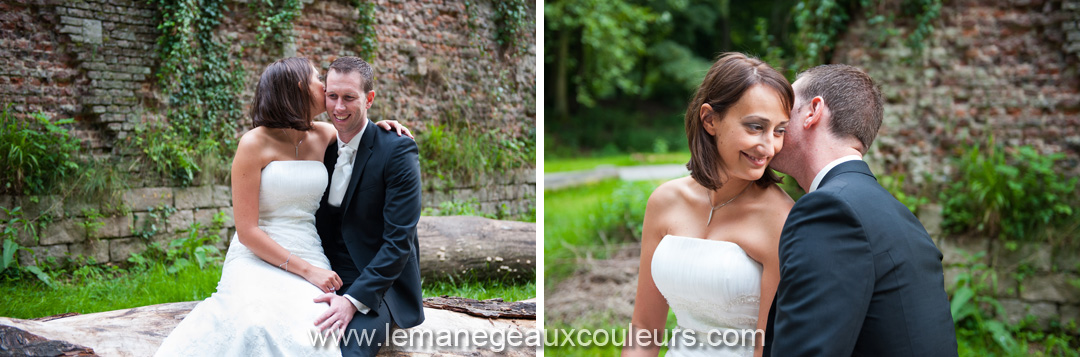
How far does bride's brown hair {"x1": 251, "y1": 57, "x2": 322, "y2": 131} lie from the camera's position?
8.26 ft

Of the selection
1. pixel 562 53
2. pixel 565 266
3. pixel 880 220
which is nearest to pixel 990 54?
pixel 565 266

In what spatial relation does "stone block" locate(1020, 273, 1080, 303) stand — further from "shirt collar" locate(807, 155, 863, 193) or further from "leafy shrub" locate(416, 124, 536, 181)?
"shirt collar" locate(807, 155, 863, 193)

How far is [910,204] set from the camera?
5.18m

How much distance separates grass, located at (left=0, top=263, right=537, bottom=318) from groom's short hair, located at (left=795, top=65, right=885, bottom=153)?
2460mm

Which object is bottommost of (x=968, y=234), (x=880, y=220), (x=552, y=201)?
(x=552, y=201)

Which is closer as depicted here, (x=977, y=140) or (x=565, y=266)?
(x=977, y=140)

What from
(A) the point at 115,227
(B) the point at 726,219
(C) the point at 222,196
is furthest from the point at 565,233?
(B) the point at 726,219

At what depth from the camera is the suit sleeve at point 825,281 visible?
131 centimetres

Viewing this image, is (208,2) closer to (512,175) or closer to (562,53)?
(512,175)

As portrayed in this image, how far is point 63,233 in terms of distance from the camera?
11.6 feet

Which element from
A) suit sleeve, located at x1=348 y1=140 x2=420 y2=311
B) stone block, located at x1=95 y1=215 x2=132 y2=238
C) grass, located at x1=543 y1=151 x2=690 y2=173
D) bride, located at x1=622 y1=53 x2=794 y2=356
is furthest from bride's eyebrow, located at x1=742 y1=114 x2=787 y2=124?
grass, located at x1=543 y1=151 x2=690 y2=173

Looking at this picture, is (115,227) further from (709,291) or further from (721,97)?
(721,97)

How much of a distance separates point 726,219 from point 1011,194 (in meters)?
4.00

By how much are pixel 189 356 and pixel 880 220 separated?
216 centimetres
